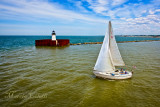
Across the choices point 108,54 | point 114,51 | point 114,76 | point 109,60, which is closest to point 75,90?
point 114,76

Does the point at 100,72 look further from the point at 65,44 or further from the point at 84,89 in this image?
the point at 65,44

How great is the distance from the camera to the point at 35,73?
1808 cm

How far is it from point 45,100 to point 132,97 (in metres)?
9.22

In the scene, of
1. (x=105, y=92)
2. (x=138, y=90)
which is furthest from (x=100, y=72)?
(x=138, y=90)

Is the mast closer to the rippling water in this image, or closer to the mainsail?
the mainsail

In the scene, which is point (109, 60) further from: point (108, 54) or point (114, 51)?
point (114, 51)

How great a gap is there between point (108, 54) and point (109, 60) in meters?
0.90

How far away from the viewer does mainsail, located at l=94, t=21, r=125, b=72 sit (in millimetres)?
15008

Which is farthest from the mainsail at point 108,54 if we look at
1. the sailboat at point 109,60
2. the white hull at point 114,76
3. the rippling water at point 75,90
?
the rippling water at point 75,90

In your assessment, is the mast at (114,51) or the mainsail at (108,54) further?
the mast at (114,51)

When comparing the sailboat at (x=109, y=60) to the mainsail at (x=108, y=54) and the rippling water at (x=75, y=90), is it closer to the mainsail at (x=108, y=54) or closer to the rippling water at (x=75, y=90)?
the mainsail at (x=108, y=54)

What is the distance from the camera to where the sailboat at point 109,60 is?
15.0 meters

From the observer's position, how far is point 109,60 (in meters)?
15.4

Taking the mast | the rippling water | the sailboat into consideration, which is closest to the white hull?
the sailboat
